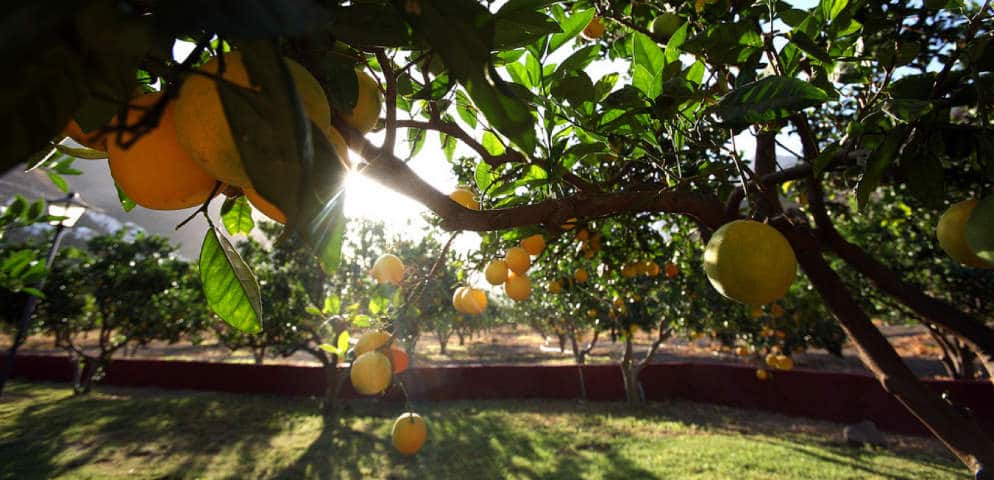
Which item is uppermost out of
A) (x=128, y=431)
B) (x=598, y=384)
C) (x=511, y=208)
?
(x=511, y=208)

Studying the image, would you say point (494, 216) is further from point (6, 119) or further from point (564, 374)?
point (564, 374)

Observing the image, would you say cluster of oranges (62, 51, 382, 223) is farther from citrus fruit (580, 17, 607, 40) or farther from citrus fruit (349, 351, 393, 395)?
citrus fruit (580, 17, 607, 40)

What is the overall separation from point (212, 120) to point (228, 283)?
1.11ft

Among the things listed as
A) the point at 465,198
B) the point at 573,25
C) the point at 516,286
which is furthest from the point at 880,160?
the point at 516,286

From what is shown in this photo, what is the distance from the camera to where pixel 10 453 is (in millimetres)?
7242

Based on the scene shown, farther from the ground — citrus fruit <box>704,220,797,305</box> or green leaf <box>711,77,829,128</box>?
green leaf <box>711,77,829,128</box>

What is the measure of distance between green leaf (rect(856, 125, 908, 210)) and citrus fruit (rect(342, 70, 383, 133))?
1032mm

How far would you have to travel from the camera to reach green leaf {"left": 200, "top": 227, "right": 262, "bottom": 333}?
2.21ft

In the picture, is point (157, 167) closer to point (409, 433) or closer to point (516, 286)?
point (516, 286)

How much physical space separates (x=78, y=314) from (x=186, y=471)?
34.2 ft

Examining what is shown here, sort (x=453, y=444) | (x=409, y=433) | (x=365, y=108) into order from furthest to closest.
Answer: (x=453, y=444), (x=409, y=433), (x=365, y=108)

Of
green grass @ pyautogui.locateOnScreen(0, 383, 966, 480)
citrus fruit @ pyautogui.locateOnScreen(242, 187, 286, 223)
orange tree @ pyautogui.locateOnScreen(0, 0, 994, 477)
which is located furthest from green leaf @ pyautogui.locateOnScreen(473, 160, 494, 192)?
green grass @ pyautogui.locateOnScreen(0, 383, 966, 480)

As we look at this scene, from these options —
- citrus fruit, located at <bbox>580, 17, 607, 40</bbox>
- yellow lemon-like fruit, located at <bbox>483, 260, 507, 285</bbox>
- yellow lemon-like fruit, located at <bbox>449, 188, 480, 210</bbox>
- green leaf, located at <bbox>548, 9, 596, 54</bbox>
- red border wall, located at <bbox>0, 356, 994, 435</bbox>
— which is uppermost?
citrus fruit, located at <bbox>580, 17, 607, 40</bbox>

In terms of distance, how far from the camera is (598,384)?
39.2 feet
